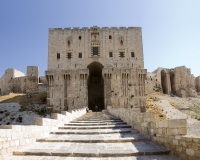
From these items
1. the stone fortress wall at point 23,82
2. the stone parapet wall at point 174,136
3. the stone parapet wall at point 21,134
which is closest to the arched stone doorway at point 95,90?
the stone fortress wall at point 23,82

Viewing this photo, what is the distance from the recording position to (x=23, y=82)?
41.3 m

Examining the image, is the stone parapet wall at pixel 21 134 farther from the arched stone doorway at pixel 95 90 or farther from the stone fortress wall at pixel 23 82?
the stone fortress wall at pixel 23 82

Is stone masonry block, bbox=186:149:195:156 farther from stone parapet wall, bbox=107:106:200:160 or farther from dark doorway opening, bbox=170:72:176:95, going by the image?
dark doorway opening, bbox=170:72:176:95

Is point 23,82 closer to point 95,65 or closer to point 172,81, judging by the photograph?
point 95,65

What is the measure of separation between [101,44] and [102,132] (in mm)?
21013

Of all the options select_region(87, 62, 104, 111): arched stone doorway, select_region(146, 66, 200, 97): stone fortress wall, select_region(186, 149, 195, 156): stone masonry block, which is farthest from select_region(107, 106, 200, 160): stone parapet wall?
select_region(146, 66, 200, 97): stone fortress wall

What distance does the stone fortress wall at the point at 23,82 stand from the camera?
41062mm

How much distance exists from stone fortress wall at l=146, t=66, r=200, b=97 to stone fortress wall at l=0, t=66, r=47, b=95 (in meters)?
23.7

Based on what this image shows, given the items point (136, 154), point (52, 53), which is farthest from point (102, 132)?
point (52, 53)

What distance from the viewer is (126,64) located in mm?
27516

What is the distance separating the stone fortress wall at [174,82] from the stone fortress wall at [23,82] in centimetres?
2373

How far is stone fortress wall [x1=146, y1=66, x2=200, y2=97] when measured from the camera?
40719 millimetres

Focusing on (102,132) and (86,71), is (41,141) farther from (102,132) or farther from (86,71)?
(86,71)

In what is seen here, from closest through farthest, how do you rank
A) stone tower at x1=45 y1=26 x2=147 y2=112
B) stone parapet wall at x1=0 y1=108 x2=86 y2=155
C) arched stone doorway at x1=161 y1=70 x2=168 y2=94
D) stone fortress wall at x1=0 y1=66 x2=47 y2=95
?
1. stone parapet wall at x1=0 y1=108 x2=86 y2=155
2. stone tower at x1=45 y1=26 x2=147 y2=112
3. stone fortress wall at x1=0 y1=66 x2=47 y2=95
4. arched stone doorway at x1=161 y1=70 x2=168 y2=94
